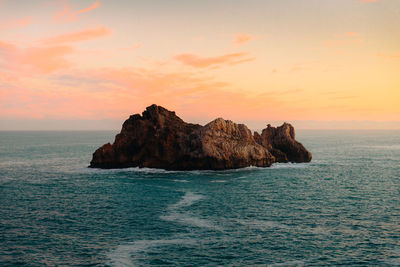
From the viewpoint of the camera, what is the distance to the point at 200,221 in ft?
174

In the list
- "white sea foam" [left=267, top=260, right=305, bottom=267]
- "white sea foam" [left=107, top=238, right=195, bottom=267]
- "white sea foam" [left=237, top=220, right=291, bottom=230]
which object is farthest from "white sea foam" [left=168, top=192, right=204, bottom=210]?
"white sea foam" [left=267, top=260, right=305, bottom=267]

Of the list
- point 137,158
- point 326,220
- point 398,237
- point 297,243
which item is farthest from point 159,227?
point 137,158

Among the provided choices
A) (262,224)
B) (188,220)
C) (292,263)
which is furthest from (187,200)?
(292,263)

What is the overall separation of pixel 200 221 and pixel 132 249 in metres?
13.8

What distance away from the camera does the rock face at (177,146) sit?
106 metres

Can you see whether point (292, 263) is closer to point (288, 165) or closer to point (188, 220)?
point (188, 220)

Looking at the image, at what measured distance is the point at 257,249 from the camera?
1638 inches

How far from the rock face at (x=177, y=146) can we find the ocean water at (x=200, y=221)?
12378 millimetres

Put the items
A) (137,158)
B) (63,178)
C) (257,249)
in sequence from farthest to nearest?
1. (137,158)
2. (63,178)
3. (257,249)

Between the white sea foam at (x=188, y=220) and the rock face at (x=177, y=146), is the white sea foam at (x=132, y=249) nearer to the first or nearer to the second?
the white sea foam at (x=188, y=220)

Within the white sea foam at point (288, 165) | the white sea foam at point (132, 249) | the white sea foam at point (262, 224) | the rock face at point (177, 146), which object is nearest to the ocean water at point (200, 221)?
the white sea foam at point (132, 249)

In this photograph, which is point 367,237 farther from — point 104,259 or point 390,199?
point 104,259

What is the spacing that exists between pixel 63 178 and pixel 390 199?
75.7 meters

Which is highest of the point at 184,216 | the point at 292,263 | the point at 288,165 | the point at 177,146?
the point at 177,146
